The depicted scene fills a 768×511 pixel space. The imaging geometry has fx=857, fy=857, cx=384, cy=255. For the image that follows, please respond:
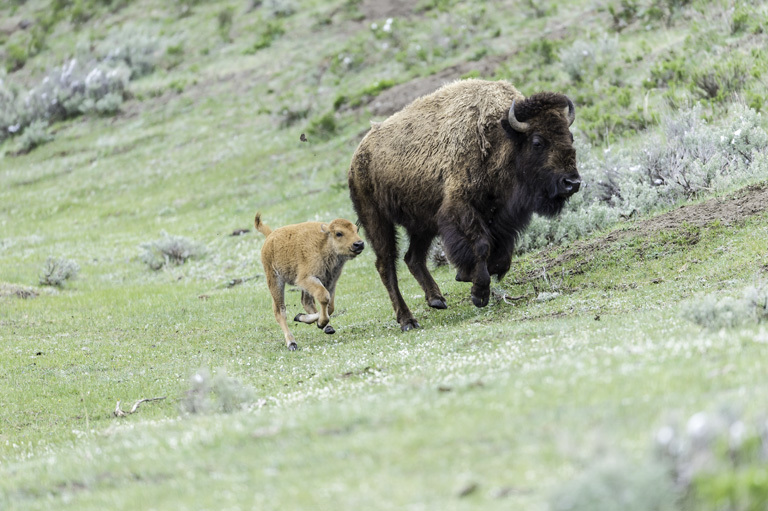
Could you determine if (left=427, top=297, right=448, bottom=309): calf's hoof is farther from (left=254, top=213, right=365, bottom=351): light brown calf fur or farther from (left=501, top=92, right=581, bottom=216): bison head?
(left=501, top=92, right=581, bottom=216): bison head

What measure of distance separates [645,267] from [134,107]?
1048 inches

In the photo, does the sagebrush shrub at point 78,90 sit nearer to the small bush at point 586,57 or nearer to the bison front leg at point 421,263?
the small bush at point 586,57


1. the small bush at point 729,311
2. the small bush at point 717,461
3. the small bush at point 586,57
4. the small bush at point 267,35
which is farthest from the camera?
the small bush at point 267,35

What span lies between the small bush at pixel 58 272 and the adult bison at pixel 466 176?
8.63 meters

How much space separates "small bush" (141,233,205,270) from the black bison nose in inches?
441

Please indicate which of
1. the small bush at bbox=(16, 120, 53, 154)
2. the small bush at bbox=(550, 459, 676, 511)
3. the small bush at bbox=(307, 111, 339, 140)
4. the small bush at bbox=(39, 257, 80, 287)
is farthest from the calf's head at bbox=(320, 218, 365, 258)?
the small bush at bbox=(16, 120, 53, 154)

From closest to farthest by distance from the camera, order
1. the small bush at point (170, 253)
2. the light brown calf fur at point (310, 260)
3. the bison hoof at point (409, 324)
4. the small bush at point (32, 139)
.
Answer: the light brown calf fur at point (310, 260) → the bison hoof at point (409, 324) → the small bush at point (170, 253) → the small bush at point (32, 139)

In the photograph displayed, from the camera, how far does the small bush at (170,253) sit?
62.4 ft

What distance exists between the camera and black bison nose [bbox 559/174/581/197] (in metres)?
9.88

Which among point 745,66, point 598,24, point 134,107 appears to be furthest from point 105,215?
point 745,66

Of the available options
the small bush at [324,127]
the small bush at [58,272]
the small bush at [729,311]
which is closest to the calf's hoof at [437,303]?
the small bush at [729,311]

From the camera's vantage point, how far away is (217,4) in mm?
40188

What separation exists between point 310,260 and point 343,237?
52 centimetres

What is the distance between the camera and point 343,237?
10.9m
